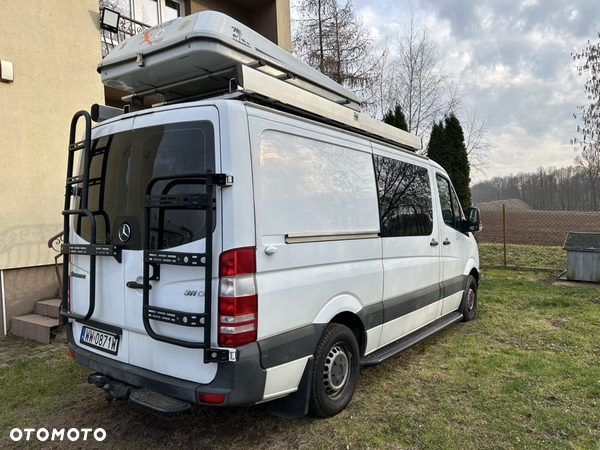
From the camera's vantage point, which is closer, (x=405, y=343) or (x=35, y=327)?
(x=405, y=343)

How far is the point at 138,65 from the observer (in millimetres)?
3266

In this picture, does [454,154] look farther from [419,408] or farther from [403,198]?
Answer: [419,408]

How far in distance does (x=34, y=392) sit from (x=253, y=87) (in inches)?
141

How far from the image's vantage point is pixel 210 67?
10.5ft

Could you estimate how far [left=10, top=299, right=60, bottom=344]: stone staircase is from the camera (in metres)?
5.29

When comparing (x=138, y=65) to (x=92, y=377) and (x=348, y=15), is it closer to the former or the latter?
(x=92, y=377)

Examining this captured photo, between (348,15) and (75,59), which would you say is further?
(348,15)

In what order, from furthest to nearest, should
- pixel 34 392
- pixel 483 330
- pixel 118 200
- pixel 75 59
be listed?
pixel 75 59 → pixel 483 330 → pixel 34 392 → pixel 118 200

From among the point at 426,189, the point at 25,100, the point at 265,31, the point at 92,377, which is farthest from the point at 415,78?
the point at 92,377

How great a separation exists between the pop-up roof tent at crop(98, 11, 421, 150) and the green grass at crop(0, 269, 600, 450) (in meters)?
2.49

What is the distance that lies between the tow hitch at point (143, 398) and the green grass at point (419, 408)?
494mm

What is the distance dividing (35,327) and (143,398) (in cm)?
374

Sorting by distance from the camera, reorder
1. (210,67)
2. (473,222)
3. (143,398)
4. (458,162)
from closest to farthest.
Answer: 1. (143,398)
2. (210,67)
3. (473,222)
4. (458,162)

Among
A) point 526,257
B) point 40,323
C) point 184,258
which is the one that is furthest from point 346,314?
point 526,257
